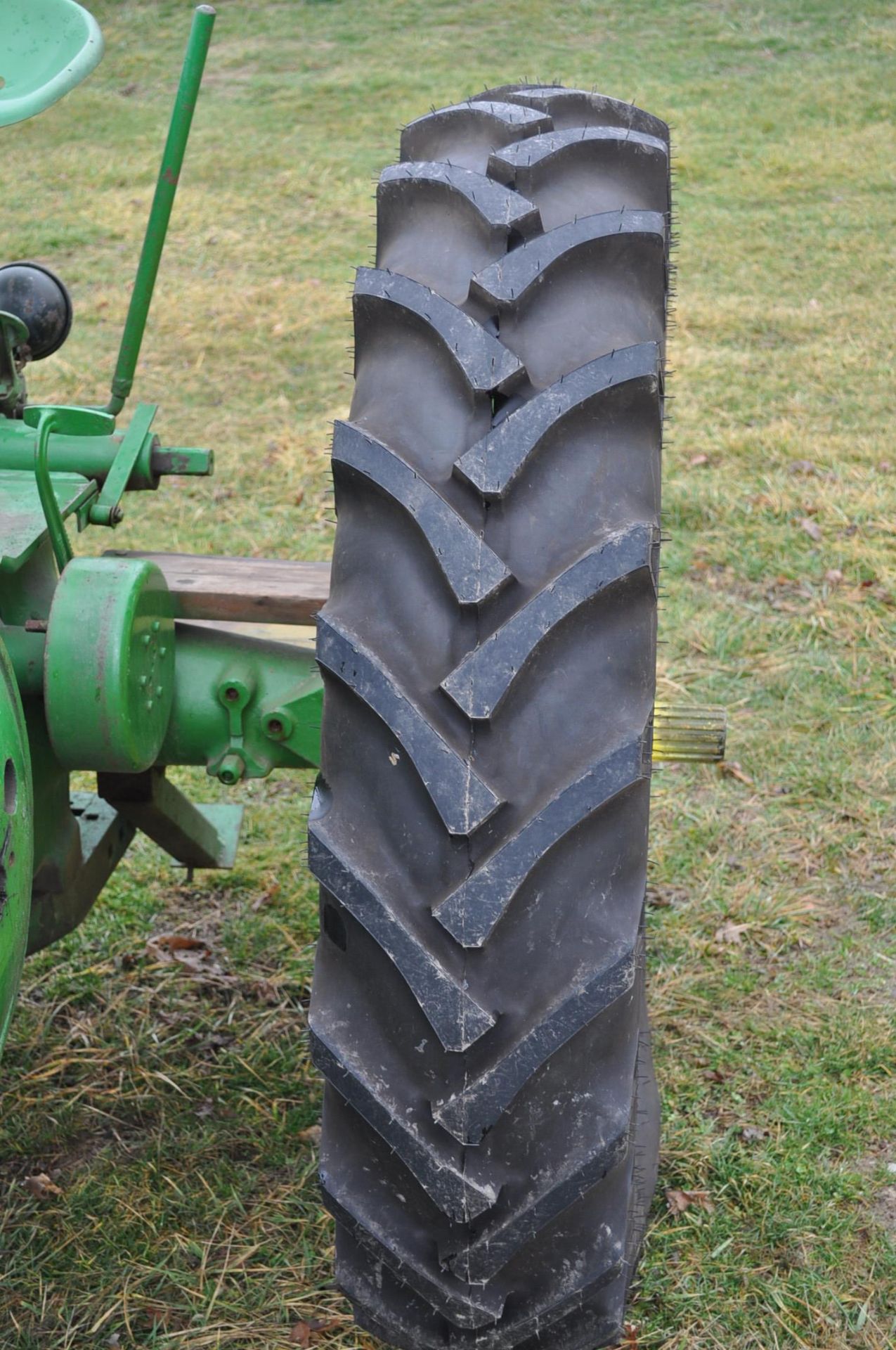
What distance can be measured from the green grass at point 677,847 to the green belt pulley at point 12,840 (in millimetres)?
1049

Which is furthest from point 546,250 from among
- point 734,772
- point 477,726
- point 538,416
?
point 734,772

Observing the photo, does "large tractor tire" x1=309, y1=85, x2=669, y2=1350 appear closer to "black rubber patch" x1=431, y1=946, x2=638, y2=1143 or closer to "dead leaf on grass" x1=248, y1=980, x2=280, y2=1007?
"black rubber patch" x1=431, y1=946, x2=638, y2=1143

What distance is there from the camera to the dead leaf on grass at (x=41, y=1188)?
2482mm

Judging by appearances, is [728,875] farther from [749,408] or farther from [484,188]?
[749,408]

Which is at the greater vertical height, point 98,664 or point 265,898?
point 98,664

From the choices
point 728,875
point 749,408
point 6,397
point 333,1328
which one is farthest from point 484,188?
point 749,408

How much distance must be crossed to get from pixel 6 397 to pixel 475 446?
1028 mm

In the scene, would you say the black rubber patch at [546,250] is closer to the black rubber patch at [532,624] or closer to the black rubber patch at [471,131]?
the black rubber patch at [471,131]

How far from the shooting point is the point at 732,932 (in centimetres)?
315

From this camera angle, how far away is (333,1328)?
224cm

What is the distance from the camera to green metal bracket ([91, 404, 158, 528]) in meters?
2.08

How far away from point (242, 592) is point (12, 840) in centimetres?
92

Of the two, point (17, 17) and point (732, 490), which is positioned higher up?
point (17, 17)

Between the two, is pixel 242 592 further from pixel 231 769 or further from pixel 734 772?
pixel 734 772
